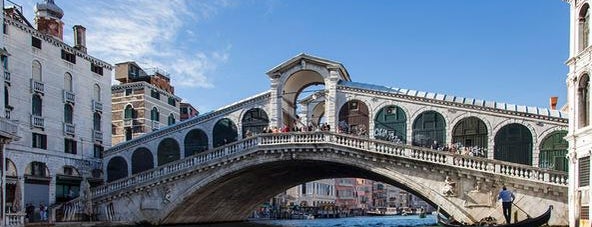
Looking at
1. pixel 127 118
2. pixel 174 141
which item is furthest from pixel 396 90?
pixel 127 118

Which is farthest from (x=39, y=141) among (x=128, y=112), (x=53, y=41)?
(x=128, y=112)

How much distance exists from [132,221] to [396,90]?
13.4 metres

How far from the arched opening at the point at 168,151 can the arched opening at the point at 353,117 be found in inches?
352

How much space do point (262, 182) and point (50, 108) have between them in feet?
35.4

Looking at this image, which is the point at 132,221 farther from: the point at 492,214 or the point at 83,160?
the point at 492,214

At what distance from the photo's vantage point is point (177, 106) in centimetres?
4772

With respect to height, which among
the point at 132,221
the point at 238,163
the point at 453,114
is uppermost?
the point at 453,114

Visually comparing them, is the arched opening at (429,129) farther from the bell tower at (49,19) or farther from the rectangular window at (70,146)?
the bell tower at (49,19)

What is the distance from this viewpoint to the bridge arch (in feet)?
83.6

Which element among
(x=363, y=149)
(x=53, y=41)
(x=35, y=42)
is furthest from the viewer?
(x=53, y=41)

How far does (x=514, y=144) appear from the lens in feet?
88.2

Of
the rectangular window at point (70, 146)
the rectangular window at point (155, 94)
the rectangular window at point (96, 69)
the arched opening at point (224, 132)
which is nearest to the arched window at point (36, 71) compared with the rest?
the rectangular window at point (70, 146)

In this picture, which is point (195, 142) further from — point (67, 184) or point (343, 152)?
point (343, 152)

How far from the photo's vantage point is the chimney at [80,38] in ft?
115
